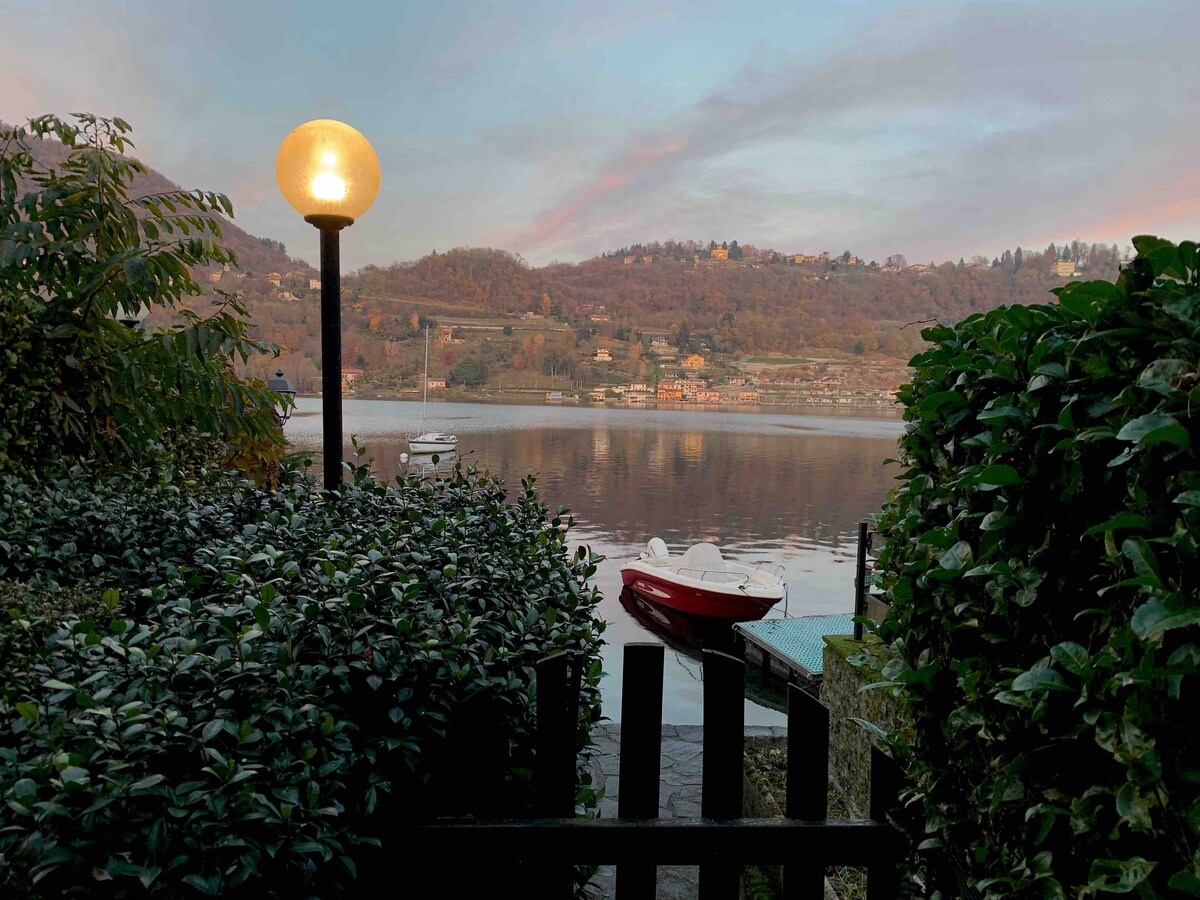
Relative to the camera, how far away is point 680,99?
67.6m

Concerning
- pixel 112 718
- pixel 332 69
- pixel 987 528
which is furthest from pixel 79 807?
pixel 332 69

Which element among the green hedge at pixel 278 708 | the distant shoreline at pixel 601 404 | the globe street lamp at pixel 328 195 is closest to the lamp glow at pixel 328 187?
the globe street lamp at pixel 328 195

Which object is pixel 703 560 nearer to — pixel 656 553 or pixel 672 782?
pixel 656 553

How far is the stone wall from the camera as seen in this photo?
3.28 metres

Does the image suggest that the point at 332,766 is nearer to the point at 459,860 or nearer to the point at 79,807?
the point at 79,807

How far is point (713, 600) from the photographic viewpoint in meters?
15.1

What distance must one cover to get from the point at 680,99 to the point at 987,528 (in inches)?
2961

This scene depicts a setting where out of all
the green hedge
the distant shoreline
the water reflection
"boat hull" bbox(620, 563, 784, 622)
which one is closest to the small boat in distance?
"boat hull" bbox(620, 563, 784, 622)

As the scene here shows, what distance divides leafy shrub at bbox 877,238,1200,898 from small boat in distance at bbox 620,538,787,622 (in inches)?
548

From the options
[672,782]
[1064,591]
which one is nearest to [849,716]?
[672,782]

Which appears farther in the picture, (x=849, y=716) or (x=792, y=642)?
(x=792, y=642)

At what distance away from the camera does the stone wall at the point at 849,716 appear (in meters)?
3.28

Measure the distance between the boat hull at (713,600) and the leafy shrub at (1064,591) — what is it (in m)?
13.9

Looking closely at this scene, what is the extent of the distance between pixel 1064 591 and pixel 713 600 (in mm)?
14473
